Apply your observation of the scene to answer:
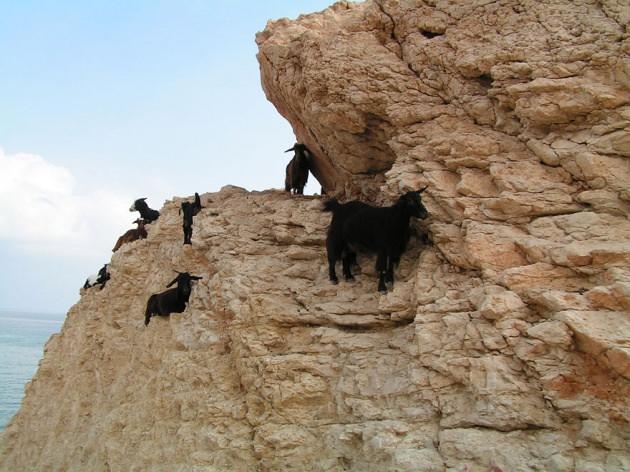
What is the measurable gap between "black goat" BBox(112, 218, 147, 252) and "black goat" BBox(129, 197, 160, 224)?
0.57 ft

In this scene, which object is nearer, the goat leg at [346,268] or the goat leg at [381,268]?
the goat leg at [381,268]

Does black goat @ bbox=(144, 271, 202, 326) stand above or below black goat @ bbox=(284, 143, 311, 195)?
below

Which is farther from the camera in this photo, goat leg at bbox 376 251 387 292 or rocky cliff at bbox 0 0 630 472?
goat leg at bbox 376 251 387 292

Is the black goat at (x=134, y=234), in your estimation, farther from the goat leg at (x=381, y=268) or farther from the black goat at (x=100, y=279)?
the goat leg at (x=381, y=268)

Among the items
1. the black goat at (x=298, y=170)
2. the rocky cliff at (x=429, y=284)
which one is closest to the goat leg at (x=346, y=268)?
the rocky cliff at (x=429, y=284)

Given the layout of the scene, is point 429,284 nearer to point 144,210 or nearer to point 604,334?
point 604,334

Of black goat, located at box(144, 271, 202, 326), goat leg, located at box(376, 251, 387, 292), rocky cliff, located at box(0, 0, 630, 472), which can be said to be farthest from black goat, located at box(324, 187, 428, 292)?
black goat, located at box(144, 271, 202, 326)

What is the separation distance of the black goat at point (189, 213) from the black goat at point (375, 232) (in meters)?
3.29

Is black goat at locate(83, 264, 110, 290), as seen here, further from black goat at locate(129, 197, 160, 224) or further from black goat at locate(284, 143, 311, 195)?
black goat at locate(284, 143, 311, 195)

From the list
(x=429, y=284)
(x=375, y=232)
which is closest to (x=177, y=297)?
(x=375, y=232)

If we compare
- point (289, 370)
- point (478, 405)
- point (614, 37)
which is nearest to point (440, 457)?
point (478, 405)

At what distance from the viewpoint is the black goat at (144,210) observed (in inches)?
541

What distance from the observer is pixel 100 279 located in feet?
44.1

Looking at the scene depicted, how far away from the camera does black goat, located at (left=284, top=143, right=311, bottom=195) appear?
11.3 meters
